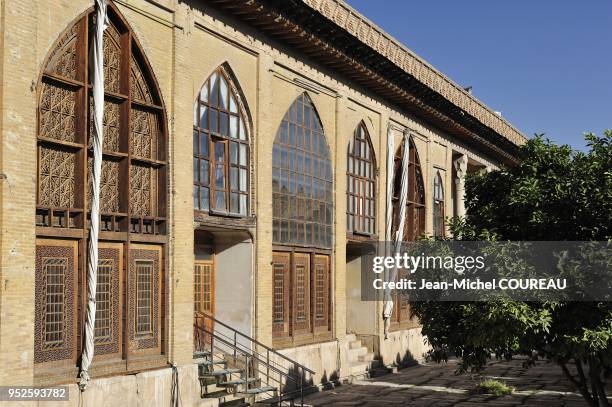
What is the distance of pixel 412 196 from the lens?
91.4ft

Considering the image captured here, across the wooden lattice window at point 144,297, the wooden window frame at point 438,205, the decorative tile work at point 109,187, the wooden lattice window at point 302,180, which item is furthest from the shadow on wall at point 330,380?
the wooden window frame at point 438,205

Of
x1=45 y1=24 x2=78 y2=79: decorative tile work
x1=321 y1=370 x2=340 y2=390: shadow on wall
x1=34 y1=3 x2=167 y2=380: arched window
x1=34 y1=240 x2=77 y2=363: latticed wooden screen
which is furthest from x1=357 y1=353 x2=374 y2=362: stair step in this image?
x1=45 y1=24 x2=78 y2=79: decorative tile work

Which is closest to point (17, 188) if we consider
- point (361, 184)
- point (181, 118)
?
point (181, 118)

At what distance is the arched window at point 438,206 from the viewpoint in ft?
98.9

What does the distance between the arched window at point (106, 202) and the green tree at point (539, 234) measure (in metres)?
4.70

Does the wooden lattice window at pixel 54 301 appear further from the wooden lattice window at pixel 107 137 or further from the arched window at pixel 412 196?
the arched window at pixel 412 196

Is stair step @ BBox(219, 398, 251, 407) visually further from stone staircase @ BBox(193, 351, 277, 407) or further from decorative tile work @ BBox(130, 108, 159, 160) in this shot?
decorative tile work @ BBox(130, 108, 159, 160)

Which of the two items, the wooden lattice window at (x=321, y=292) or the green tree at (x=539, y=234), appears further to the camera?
the wooden lattice window at (x=321, y=292)

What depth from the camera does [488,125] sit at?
34.0 metres

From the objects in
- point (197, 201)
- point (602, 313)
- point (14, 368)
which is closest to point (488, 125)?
point (197, 201)

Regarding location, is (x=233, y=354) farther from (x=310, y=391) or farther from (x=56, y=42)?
(x=56, y=42)

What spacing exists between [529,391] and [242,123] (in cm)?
938

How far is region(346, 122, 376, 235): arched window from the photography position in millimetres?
23125

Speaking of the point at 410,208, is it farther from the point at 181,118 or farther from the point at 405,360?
the point at 181,118
